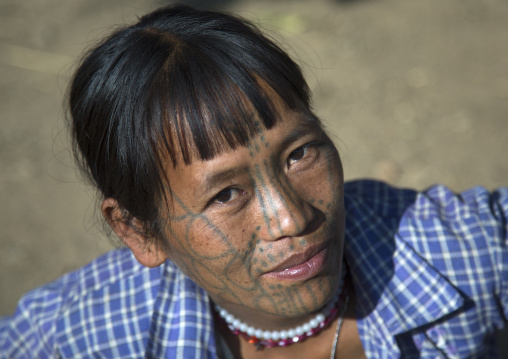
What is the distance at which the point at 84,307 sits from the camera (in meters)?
1.81

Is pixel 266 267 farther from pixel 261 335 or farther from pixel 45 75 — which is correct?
pixel 45 75

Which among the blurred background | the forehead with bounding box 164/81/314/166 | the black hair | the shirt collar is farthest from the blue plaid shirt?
the blurred background

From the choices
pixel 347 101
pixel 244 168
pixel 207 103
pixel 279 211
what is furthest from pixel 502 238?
pixel 347 101

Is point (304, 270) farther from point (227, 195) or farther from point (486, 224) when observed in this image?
point (486, 224)

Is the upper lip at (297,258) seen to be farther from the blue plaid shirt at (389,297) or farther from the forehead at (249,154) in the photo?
the blue plaid shirt at (389,297)

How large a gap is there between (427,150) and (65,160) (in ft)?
7.44

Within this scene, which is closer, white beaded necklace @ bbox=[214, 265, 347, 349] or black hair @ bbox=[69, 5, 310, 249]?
black hair @ bbox=[69, 5, 310, 249]

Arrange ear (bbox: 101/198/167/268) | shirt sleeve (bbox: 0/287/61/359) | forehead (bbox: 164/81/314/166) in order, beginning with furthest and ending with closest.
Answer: shirt sleeve (bbox: 0/287/61/359) → ear (bbox: 101/198/167/268) → forehead (bbox: 164/81/314/166)

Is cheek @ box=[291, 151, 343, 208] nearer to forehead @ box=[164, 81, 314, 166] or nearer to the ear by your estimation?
forehead @ box=[164, 81, 314, 166]

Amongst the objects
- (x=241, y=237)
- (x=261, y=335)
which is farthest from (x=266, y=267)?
(x=261, y=335)

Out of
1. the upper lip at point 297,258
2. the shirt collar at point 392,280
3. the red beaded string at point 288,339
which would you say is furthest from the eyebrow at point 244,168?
the red beaded string at point 288,339

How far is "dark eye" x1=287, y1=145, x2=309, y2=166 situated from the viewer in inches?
55.7

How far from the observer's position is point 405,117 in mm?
3498

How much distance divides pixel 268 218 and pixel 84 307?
790mm
